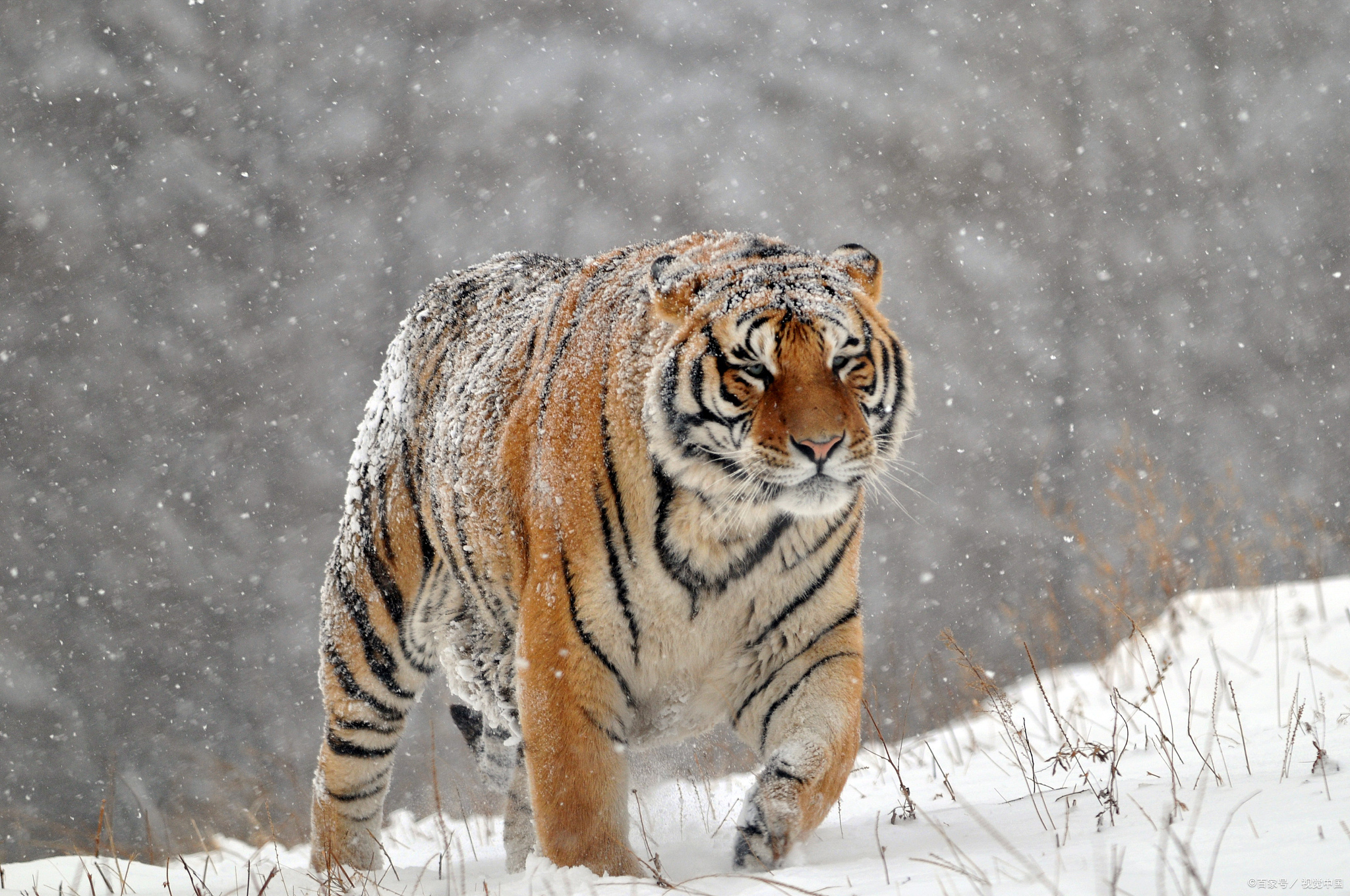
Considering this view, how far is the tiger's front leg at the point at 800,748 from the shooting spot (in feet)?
7.48

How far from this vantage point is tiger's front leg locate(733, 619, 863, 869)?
2.28 meters

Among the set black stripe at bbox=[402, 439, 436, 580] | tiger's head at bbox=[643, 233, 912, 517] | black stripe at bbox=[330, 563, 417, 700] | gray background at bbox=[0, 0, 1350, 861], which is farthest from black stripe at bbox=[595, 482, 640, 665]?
gray background at bbox=[0, 0, 1350, 861]

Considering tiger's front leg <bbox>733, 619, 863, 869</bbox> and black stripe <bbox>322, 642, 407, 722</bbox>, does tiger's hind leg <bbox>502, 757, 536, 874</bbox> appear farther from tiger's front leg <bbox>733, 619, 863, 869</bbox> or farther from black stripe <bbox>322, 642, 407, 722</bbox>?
tiger's front leg <bbox>733, 619, 863, 869</bbox>

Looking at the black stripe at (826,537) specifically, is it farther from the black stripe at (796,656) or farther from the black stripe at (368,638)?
the black stripe at (368,638)


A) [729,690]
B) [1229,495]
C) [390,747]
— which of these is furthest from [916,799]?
[1229,495]

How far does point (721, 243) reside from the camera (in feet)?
9.52

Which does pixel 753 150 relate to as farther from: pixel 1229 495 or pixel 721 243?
pixel 721 243

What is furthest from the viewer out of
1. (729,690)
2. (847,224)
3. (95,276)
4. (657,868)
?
(847,224)

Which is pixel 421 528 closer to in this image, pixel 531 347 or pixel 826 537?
pixel 531 347

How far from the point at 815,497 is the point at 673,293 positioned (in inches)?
23.6

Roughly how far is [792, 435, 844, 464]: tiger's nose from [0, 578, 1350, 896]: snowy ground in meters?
0.77

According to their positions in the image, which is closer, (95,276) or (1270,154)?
(95,276)

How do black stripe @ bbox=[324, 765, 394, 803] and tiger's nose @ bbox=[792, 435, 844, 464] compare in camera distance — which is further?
black stripe @ bbox=[324, 765, 394, 803]

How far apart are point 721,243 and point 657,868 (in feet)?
5.21
